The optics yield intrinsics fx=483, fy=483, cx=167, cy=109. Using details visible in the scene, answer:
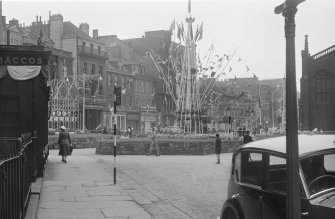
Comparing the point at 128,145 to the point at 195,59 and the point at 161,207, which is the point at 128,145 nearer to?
the point at 195,59

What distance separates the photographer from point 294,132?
4.86 meters

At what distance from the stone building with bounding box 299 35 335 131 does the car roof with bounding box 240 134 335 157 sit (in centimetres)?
4584

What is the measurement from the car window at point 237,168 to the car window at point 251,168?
120 millimetres

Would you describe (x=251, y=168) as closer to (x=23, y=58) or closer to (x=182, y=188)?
(x=182, y=188)

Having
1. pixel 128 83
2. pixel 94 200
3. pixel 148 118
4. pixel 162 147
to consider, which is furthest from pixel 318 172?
pixel 148 118

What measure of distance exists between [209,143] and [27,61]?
21.4m

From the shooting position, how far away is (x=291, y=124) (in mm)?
4879

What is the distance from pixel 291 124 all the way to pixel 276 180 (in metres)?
1.43

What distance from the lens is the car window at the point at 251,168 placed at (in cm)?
639

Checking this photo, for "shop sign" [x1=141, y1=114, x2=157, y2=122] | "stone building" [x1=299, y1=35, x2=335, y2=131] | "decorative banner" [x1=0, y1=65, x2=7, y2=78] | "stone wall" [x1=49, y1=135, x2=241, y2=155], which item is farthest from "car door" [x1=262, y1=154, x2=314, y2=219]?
"shop sign" [x1=141, y1=114, x2=157, y2=122]

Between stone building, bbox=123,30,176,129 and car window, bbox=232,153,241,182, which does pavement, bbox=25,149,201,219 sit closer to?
car window, bbox=232,153,241,182

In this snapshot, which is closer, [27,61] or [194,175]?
[27,61]

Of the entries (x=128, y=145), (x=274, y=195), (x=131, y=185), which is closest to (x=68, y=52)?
(x=128, y=145)

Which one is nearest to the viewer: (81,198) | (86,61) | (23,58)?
(81,198)
